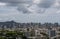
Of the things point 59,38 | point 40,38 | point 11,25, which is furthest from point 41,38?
point 11,25

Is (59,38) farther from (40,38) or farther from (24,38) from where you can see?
(24,38)

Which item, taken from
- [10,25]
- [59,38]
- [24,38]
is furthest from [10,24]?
[59,38]

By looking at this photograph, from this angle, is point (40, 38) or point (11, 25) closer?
point (40, 38)

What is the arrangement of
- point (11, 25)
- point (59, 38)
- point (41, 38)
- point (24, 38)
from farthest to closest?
point (11, 25), point (24, 38), point (41, 38), point (59, 38)

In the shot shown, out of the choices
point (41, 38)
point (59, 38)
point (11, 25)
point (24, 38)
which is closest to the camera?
point (59, 38)

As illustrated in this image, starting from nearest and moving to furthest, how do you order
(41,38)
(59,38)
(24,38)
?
(59,38) → (41,38) → (24,38)

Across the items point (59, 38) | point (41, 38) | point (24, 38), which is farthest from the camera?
point (24, 38)

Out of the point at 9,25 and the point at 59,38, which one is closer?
the point at 59,38

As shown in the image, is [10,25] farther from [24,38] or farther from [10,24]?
[24,38]
